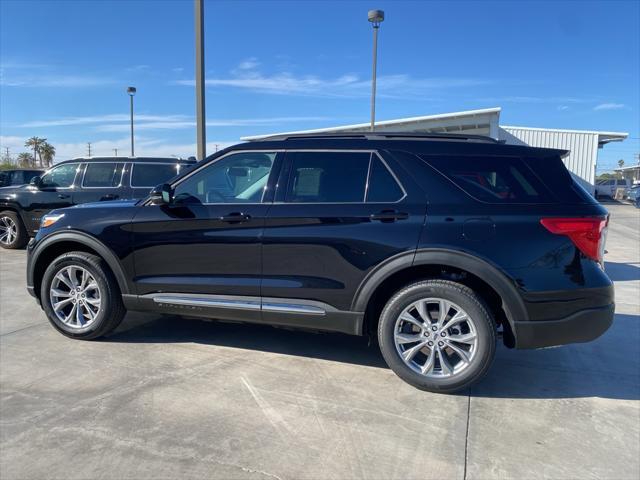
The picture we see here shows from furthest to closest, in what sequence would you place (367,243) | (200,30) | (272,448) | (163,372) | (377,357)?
(200,30) → (377,357) → (163,372) → (367,243) → (272,448)

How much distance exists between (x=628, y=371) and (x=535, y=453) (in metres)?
1.83

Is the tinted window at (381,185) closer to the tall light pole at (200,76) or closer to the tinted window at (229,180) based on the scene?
the tinted window at (229,180)

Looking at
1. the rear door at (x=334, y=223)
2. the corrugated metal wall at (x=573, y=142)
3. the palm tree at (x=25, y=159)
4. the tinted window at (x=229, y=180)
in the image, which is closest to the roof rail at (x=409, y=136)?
the rear door at (x=334, y=223)

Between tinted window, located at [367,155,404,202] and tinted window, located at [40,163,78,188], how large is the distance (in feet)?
24.7

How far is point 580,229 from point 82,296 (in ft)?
13.7

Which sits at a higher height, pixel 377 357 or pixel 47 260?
pixel 47 260

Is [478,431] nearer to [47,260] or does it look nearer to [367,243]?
[367,243]

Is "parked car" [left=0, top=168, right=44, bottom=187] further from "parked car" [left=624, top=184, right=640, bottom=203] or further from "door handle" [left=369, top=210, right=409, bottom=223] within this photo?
"parked car" [left=624, top=184, right=640, bottom=203]

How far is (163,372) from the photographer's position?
382 centimetres

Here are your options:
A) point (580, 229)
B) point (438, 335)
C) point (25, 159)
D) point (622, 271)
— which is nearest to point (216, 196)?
point (438, 335)

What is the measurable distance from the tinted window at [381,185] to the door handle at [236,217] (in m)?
0.99

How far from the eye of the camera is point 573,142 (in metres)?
29.4

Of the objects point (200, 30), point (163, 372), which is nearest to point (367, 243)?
point (163, 372)

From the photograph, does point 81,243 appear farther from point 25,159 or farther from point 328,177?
point 25,159
